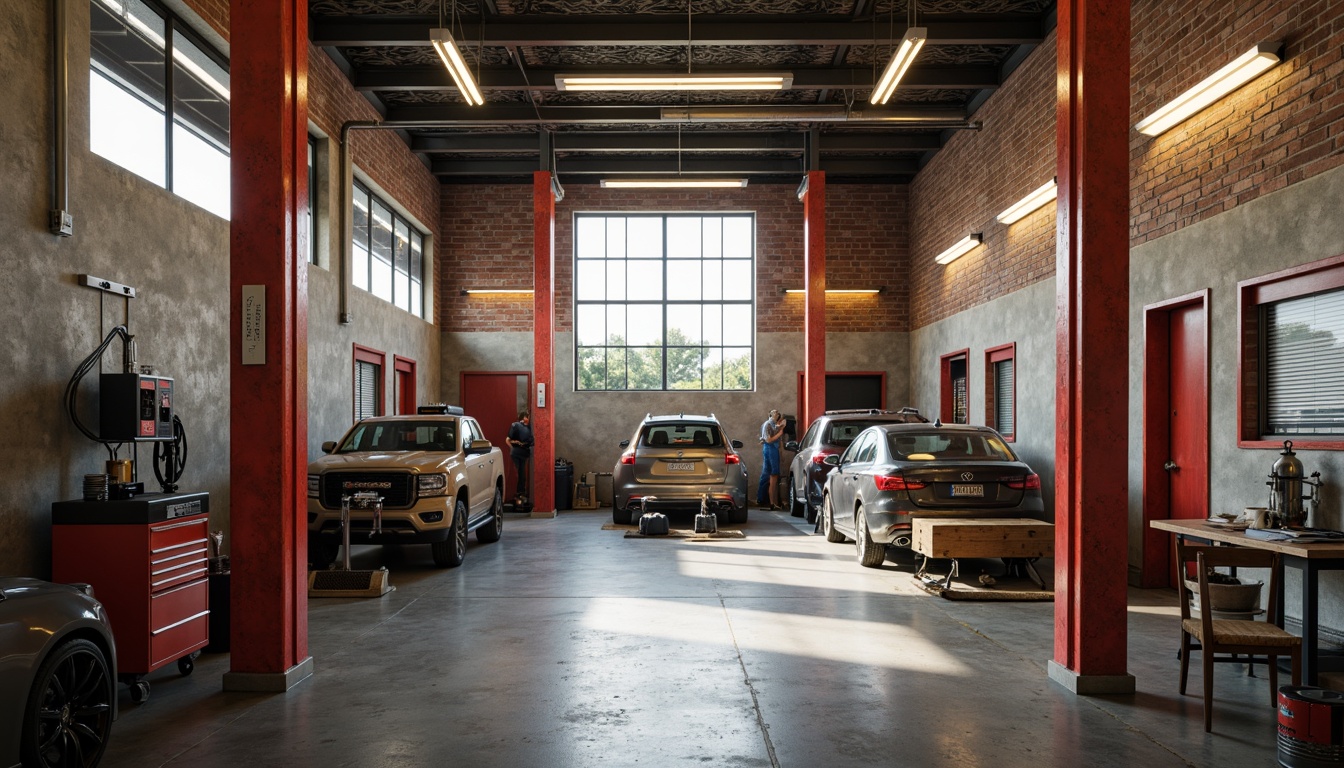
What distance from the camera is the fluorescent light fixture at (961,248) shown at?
45.9 ft

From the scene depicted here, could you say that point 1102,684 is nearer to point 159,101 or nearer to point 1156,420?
point 1156,420

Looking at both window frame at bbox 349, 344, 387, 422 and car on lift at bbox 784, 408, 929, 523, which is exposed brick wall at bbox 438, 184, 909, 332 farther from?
car on lift at bbox 784, 408, 929, 523

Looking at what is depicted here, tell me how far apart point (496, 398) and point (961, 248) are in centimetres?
1003

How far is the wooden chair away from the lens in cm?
453

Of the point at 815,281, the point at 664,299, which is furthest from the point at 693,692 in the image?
the point at 664,299

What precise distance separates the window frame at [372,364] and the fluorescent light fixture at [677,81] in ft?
18.9

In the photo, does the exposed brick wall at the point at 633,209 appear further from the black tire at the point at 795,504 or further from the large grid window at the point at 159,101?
the large grid window at the point at 159,101

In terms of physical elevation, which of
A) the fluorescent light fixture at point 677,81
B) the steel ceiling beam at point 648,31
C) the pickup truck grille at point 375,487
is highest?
the steel ceiling beam at point 648,31

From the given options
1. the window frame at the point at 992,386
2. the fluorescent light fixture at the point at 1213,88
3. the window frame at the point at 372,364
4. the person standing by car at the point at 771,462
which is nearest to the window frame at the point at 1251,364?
the fluorescent light fixture at the point at 1213,88

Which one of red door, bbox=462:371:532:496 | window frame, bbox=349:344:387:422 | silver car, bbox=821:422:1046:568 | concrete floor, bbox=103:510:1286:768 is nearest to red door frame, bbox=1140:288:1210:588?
concrete floor, bbox=103:510:1286:768

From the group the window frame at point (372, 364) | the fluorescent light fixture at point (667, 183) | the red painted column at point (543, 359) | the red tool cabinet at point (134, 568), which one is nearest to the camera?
the red tool cabinet at point (134, 568)

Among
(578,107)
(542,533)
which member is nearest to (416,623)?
(542,533)

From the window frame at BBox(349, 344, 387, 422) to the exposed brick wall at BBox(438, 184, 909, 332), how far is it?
4152 mm

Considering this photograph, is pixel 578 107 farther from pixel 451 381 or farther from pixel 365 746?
pixel 365 746
